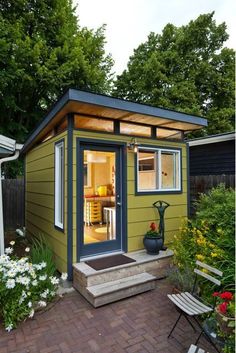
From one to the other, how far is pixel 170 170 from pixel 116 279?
250 centimetres

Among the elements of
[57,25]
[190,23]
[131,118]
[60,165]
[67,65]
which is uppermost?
[190,23]

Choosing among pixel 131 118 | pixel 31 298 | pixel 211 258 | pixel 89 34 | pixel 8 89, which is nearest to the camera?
pixel 31 298

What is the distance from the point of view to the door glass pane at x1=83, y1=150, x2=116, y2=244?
4.55 m

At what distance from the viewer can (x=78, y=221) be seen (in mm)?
3795

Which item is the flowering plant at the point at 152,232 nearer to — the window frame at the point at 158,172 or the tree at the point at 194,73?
the window frame at the point at 158,172

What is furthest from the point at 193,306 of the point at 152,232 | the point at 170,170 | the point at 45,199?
the point at 45,199

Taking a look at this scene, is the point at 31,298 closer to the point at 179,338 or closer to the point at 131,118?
the point at 179,338

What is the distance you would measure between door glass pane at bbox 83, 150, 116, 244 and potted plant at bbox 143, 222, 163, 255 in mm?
610

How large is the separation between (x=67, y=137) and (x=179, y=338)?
299 centimetres

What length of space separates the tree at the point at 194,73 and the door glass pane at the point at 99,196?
978 cm

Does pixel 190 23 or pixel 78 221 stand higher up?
pixel 190 23

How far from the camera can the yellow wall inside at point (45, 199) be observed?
4.04m

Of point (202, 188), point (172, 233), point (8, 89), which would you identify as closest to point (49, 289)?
point (172, 233)

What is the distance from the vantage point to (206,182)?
736 cm
